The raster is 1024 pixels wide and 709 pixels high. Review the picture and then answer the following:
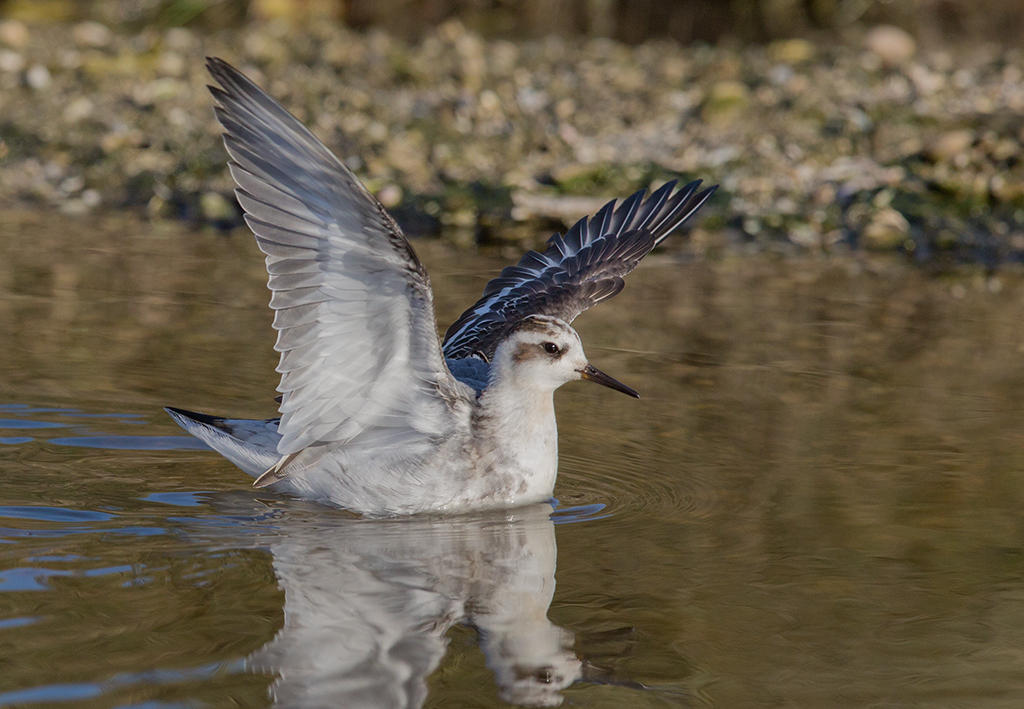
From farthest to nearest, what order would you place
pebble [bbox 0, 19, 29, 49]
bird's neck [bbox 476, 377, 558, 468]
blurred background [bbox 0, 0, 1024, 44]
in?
1. blurred background [bbox 0, 0, 1024, 44]
2. pebble [bbox 0, 19, 29, 49]
3. bird's neck [bbox 476, 377, 558, 468]

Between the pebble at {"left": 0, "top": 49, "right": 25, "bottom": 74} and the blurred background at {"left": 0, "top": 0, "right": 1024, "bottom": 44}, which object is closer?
the pebble at {"left": 0, "top": 49, "right": 25, "bottom": 74}

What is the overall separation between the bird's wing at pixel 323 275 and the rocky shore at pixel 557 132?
6006 millimetres

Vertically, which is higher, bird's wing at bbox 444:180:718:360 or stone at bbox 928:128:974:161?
stone at bbox 928:128:974:161

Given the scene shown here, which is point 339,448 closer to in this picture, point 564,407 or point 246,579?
point 246,579

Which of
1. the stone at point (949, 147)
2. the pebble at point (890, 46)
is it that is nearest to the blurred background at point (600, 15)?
the pebble at point (890, 46)

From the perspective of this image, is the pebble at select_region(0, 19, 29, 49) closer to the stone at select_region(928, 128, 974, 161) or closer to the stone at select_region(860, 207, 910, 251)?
the stone at select_region(860, 207, 910, 251)

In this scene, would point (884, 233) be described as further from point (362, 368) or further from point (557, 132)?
point (362, 368)

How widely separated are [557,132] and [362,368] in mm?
8583

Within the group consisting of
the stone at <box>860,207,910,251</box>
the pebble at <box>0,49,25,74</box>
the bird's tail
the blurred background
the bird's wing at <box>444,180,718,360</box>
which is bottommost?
the bird's tail

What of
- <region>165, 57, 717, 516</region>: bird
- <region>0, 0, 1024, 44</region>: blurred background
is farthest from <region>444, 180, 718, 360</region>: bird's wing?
<region>0, 0, 1024, 44</region>: blurred background

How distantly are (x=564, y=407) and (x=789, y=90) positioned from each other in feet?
26.9

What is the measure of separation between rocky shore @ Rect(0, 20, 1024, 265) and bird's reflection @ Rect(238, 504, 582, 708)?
6.33 metres

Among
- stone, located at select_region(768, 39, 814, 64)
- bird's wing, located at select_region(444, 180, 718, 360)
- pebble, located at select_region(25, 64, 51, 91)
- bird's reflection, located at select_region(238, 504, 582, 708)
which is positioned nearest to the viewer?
bird's reflection, located at select_region(238, 504, 582, 708)

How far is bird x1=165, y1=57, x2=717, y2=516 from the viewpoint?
227 inches
